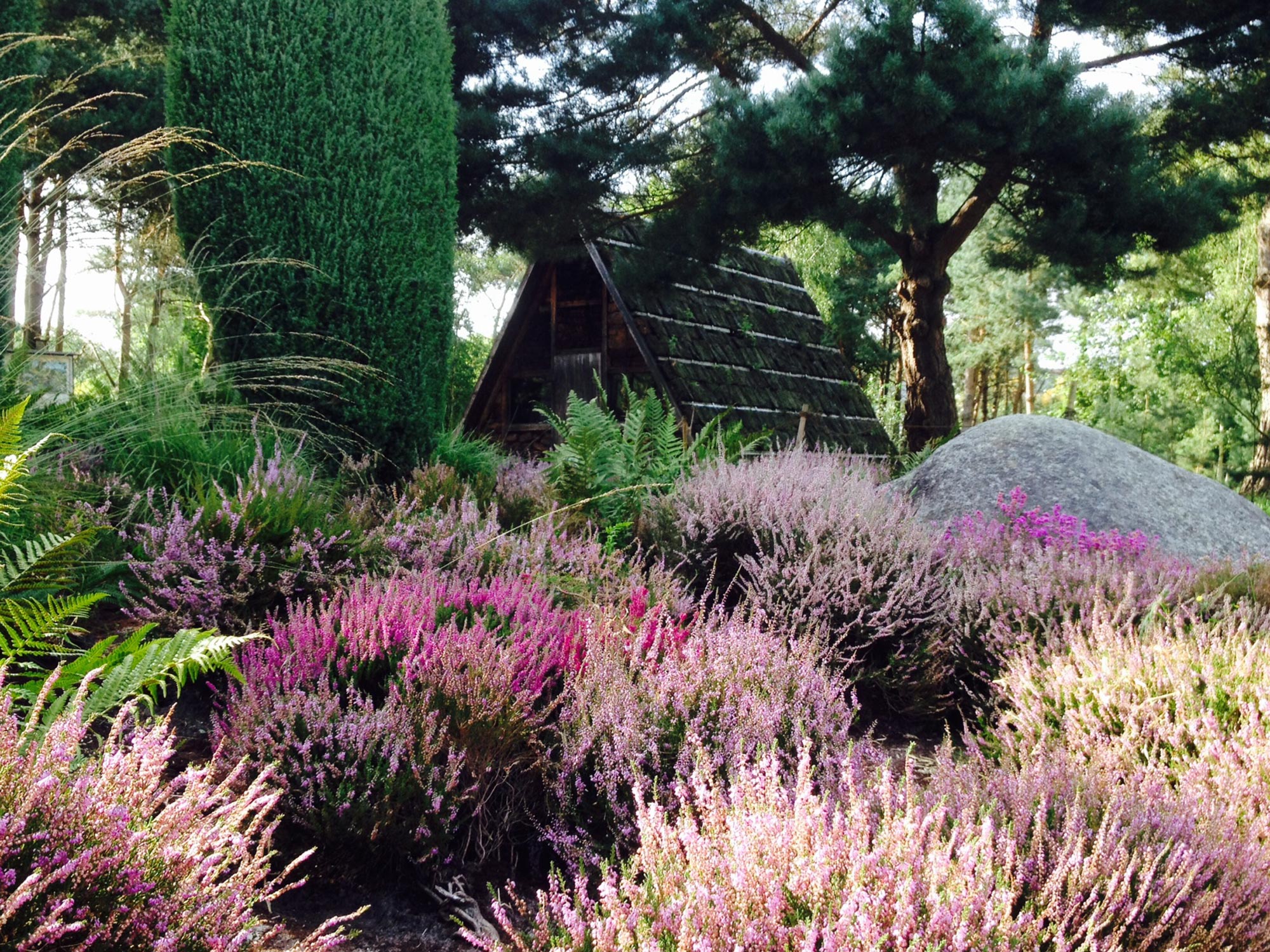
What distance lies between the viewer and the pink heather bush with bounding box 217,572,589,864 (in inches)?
106

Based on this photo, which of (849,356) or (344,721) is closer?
(344,721)

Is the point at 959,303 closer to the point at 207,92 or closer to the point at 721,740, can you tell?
the point at 207,92

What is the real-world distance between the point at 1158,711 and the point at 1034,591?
4.19ft

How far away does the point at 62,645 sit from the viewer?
117 inches

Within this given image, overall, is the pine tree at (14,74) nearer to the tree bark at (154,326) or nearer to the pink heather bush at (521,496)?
the tree bark at (154,326)

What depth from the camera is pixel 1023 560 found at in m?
5.16

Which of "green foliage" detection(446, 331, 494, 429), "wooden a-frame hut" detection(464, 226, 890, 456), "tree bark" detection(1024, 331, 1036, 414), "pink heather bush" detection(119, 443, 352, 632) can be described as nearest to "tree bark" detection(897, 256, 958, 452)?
"wooden a-frame hut" detection(464, 226, 890, 456)

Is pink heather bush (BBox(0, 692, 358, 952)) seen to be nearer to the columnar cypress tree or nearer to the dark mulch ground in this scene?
the dark mulch ground

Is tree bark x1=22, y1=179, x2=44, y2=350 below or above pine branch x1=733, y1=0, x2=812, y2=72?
below

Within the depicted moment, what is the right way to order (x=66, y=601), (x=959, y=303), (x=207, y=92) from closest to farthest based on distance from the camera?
1. (x=66, y=601)
2. (x=207, y=92)
3. (x=959, y=303)

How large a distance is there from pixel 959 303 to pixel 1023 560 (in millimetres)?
32302

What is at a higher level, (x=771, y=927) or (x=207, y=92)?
(x=207, y=92)

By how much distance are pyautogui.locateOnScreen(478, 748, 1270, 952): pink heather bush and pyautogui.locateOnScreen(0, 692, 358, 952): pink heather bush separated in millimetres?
493

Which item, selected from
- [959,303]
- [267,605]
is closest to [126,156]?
[267,605]
